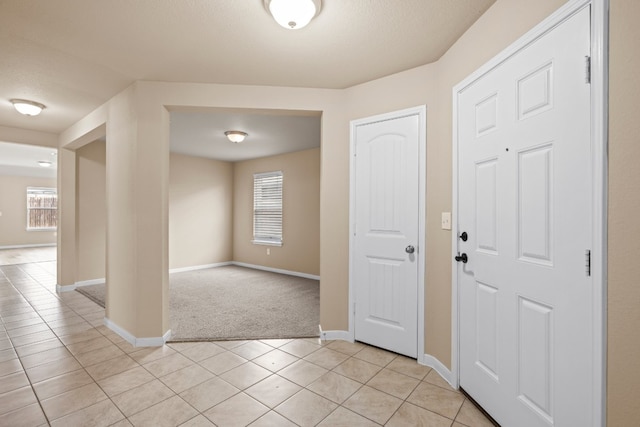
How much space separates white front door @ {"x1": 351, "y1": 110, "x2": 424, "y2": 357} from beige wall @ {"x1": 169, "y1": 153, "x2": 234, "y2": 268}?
491cm

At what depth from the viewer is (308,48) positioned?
227 cm

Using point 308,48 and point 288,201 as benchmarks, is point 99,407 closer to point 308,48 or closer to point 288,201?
point 308,48

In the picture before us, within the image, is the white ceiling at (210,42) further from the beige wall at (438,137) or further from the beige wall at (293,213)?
the beige wall at (293,213)

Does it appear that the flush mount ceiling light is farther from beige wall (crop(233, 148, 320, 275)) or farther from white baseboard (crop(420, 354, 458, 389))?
beige wall (crop(233, 148, 320, 275))

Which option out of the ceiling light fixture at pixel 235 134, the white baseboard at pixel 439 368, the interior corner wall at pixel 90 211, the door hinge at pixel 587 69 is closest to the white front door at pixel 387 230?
the white baseboard at pixel 439 368

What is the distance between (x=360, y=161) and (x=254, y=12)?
1.49m

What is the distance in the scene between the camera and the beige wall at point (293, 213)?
19.6 feet

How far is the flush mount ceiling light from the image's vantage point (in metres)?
1.68

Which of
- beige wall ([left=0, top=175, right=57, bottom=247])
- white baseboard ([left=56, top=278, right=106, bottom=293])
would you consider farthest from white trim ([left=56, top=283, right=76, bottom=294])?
beige wall ([left=0, top=175, right=57, bottom=247])

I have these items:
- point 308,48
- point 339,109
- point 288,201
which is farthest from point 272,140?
point 308,48

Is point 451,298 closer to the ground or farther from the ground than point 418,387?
farther from the ground

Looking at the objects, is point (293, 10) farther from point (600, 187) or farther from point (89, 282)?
point (89, 282)

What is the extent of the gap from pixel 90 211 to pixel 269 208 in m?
3.28

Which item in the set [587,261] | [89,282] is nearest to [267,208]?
[89,282]
